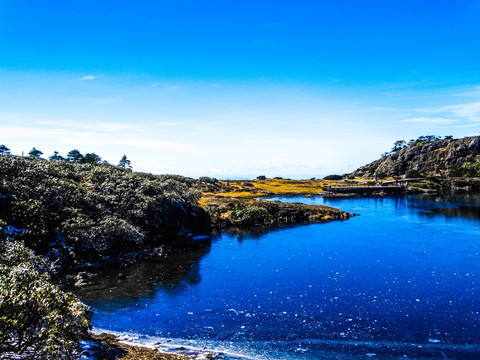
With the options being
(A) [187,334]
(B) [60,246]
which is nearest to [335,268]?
(A) [187,334]

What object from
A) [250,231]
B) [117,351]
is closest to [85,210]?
[117,351]

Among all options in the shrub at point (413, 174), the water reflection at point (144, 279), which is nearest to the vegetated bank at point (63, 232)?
the water reflection at point (144, 279)

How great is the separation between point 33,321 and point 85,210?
35350mm

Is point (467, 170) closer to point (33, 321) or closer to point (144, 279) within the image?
point (144, 279)

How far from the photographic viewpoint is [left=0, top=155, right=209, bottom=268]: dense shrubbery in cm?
4062

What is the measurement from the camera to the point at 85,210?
4912 cm

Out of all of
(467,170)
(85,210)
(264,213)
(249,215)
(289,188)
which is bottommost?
(249,215)

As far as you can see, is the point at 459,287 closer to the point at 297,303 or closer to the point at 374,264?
the point at 374,264

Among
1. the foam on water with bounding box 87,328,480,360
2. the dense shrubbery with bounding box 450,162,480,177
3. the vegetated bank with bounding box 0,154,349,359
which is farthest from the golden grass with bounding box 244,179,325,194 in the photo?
the foam on water with bounding box 87,328,480,360

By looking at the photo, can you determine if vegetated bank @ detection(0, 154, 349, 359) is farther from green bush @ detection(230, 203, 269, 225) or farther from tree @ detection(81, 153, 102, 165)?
tree @ detection(81, 153, 102, 165)

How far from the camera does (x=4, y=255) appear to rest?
24188 mm

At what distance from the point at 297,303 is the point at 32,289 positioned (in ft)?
70.5

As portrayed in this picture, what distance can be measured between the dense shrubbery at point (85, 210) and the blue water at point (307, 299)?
5.40 meters

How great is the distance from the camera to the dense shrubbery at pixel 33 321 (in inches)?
600
